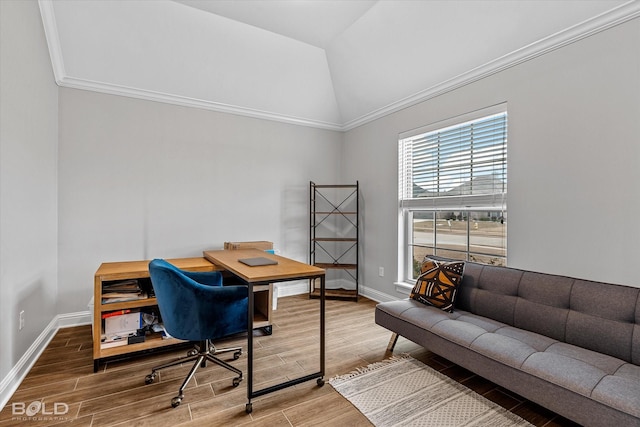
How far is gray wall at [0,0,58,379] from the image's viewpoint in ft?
6.31

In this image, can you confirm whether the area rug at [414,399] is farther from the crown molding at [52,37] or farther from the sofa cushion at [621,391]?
the crown molding at [52,37]

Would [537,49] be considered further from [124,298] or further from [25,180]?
[25,180]

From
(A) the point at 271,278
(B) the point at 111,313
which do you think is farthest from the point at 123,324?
(A) the point at 271,278

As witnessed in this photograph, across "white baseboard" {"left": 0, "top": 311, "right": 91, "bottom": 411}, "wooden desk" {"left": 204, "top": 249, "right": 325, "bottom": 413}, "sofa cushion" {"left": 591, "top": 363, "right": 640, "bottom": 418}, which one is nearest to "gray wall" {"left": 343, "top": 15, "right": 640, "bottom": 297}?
"sofa cushion" {"left": 591, "top": 363, "right": 640, "bottom": 418}

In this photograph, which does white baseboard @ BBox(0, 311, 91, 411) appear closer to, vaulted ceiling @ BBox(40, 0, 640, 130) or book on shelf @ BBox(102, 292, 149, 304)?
book on shelf @ BBox(102, 292, 149, 304)

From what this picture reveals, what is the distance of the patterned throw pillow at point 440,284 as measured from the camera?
2.46 m

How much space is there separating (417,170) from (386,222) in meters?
0.74

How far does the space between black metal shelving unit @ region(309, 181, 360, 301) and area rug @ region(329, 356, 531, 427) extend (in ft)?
6.98

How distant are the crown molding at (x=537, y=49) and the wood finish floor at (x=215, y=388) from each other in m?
2.44

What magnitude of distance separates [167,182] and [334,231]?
2.29 metres

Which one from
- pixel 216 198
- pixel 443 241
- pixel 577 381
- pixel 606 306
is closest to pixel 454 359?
pixel 577 381

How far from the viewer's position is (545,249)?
2396 millimetres

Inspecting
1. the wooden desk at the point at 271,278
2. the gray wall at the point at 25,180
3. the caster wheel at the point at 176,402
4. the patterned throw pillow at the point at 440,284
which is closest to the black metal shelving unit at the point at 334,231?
the patterned throw pillow at the point at 440,284

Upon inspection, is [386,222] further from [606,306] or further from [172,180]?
[172,180]
